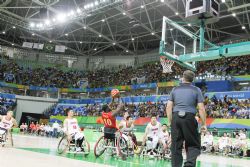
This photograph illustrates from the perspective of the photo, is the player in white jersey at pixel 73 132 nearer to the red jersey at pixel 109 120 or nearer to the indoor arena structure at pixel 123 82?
the indoor arena structure at pixel 123 82

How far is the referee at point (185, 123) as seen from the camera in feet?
14.9

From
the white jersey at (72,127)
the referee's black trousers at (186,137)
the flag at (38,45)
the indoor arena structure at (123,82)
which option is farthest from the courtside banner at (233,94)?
the flag at (38,45)

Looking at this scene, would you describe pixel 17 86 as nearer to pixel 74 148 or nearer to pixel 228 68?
pixel 228 68

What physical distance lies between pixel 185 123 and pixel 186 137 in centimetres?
21

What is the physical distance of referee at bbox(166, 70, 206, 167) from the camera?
454cm

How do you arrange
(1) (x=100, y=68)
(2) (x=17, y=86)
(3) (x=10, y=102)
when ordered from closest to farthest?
(3) (x=10, y=102), (2) (x=17, y=86), (1) (x=100, y=68)

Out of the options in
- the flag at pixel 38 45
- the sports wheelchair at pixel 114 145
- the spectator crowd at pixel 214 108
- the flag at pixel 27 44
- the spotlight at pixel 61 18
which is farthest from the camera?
the flag at pixel 27 44

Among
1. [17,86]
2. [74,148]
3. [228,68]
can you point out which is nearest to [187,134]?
[74,148]

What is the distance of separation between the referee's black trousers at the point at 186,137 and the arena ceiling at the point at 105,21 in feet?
60.7

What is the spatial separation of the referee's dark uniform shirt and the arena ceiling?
18256mm

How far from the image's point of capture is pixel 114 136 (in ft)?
29.2

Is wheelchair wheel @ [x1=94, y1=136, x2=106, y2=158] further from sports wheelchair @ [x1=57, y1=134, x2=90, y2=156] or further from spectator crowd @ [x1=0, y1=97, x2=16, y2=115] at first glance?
spectator crowd @ [x1=0, y1=97, x2=16, y2=115]

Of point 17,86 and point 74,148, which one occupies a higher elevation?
point 17,86

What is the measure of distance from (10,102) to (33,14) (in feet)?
41.2
